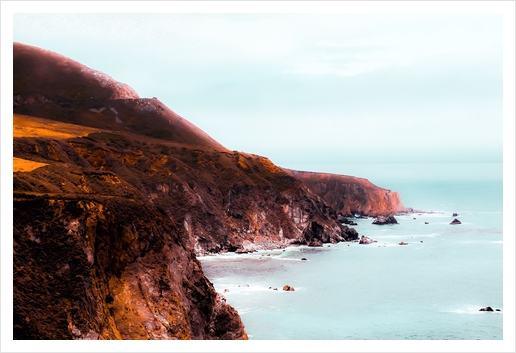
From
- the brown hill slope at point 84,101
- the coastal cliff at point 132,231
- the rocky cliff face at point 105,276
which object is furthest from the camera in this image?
the brown hill slope at point 84,101

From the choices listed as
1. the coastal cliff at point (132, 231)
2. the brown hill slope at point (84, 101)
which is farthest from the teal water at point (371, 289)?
the brown hill slope at point (84, 101)

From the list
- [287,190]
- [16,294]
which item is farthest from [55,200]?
[287,190]

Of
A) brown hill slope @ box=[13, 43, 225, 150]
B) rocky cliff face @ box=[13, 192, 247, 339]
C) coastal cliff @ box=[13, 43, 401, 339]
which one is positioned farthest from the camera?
brown hill slope @ box=[13, 43, 225, 150]

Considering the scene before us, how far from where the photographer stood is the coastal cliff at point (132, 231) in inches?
1206

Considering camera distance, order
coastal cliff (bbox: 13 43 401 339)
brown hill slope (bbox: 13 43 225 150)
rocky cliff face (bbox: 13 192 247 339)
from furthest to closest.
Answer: brown hill slope (bbox: 13 43 225 150) → coastal cliff (bbox: 13 43 401 339) → rocky cliff face (bbox: 13 192 247 339)

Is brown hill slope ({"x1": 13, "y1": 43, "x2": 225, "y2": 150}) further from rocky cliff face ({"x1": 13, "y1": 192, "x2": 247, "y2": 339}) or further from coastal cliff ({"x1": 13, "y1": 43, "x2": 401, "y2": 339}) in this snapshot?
rocky cliff face ({"x1": 13, "y1": 192, "x2": 247, "y2": 339})

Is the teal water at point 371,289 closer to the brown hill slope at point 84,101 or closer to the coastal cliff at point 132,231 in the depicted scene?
the coastal cliff at point 132,231

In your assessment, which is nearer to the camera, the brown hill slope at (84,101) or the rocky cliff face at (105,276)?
the rocky cliff face at (105,276)

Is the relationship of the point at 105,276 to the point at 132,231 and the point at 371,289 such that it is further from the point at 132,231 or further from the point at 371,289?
the point at 371,289

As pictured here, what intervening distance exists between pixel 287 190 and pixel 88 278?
9517 cm

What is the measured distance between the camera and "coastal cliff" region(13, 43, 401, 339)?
30.6 metres

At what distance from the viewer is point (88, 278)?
3195 centimetres

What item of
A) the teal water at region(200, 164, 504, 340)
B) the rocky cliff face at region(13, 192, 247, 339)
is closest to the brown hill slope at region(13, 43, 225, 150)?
the teal water at region(200, 164, 504, 340)

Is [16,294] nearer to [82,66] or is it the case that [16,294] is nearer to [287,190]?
[287,190]
